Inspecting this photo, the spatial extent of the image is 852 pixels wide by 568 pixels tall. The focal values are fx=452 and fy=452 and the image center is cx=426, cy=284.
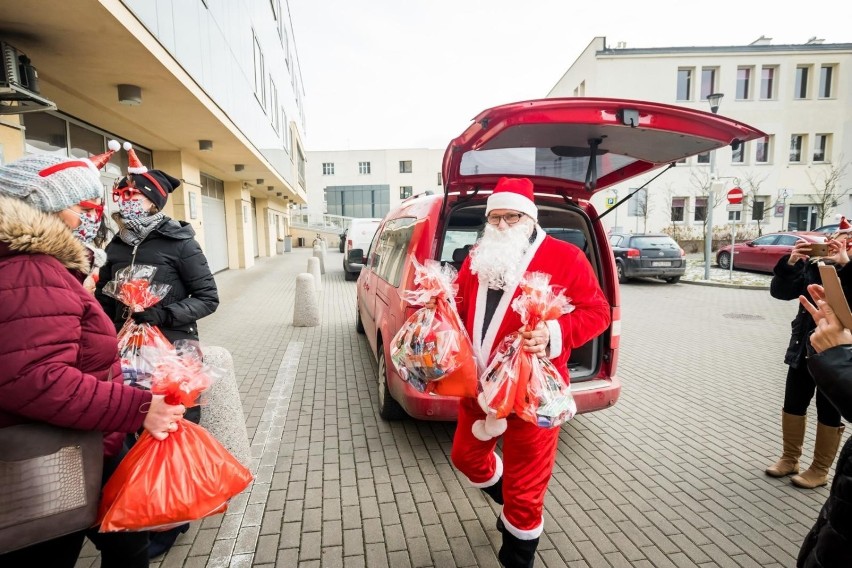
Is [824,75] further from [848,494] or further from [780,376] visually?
[848,494]

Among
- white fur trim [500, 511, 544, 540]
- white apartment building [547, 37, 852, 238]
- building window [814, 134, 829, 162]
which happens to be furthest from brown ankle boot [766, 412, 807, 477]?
building window [814, 134, 829, 162]

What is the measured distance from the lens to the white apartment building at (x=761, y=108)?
27391 millimetres

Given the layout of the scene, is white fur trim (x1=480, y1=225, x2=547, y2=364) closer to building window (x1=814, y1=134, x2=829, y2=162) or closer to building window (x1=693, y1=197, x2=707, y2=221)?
building window (x1=693, y1=197, x2=707, y2=221)

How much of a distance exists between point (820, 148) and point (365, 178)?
4502cm

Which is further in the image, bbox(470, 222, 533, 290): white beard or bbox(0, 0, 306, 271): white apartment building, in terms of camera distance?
bbox(0, 0, 306, 271): white apartment building

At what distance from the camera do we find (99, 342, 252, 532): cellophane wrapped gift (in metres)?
1.57

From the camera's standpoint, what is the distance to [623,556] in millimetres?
2566

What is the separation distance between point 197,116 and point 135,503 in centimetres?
814

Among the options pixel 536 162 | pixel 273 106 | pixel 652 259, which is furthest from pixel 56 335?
pixel 273 106

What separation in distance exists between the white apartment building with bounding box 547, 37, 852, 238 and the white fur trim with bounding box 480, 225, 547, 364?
27.7 metres

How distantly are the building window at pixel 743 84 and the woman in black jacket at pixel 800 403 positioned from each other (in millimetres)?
32078

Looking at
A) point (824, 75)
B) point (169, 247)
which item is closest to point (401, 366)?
point (169, 247)

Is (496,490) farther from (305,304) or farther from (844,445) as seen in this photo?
(305,304)

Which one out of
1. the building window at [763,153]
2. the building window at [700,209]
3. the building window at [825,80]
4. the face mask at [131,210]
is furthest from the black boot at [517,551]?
the building window at [825,80]
